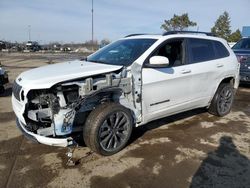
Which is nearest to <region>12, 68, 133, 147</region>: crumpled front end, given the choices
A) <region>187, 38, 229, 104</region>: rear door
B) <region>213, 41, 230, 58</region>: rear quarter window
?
<region>187, 38, 229, 104</region>: rear door

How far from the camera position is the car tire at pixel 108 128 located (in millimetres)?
3805

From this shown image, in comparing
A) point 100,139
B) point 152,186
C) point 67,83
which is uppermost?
point 67,83

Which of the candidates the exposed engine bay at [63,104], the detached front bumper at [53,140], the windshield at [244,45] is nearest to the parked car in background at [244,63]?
the windshield at [244,45]

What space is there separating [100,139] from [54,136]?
2.15ft

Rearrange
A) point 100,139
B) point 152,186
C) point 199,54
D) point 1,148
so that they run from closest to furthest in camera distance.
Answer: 1. point 152,186
2. point 100,139
3. point 1,148
4. point 199,54

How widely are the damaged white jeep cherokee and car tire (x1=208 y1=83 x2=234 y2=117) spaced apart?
0.35m

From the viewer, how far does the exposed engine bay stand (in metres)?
3.62

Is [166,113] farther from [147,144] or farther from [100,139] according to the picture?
[100,139]

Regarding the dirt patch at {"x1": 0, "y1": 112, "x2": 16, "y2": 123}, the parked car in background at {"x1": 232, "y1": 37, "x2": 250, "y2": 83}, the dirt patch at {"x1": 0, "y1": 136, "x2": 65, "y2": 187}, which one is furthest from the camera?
the parked car in background at {"x1": 232, "y1": 37, "x2": 250, "y2": 83}

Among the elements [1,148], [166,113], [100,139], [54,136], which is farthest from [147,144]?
[1,148]

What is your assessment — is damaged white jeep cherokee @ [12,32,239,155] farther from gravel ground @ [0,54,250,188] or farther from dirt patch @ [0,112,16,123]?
dirt patch @ [0,112,16,123]

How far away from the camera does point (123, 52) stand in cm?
482

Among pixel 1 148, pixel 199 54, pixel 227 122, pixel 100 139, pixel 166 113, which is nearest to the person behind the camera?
pixel 100 139

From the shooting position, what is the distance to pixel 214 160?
13.3 ft
